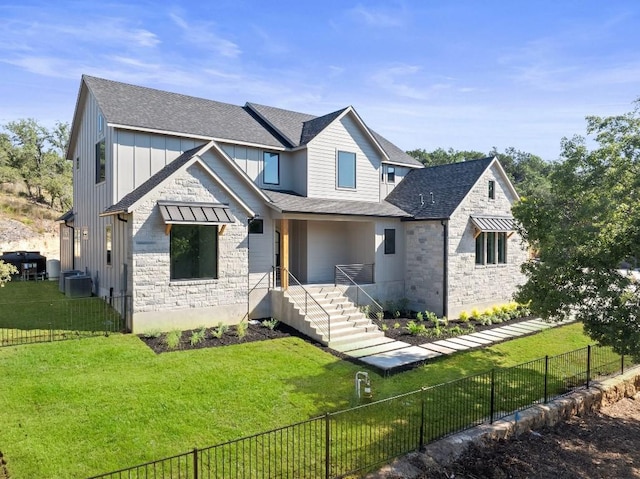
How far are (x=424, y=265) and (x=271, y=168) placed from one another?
8436 millimetres

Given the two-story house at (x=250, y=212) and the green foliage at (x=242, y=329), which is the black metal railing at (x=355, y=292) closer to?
the two-story house at (x=250, y=212)

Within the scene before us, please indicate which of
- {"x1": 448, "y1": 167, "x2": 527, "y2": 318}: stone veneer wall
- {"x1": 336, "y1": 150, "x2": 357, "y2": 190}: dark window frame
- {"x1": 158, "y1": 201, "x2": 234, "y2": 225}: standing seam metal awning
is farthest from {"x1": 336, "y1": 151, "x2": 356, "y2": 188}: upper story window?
{"x1": 158, "y1": 201, "x2": 234, "y2": 225}: standing seam metal awning

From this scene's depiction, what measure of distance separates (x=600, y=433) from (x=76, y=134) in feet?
80.5

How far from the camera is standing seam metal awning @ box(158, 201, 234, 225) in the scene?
13352 mm

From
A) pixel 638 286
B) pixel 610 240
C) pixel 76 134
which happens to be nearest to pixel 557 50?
pixel 610 240

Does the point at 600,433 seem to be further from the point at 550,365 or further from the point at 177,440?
the point at 177,440

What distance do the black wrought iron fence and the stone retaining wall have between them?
10.6 meters

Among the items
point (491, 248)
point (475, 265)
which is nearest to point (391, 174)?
point (491, 248)

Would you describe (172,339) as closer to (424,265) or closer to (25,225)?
(424,265)

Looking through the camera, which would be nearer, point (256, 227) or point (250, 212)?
point (250, 212)

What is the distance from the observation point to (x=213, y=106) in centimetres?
2052

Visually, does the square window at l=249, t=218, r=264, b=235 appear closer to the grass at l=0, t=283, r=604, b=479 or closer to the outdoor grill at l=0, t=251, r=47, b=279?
the grass at l=0, t=283, r=604, b=479

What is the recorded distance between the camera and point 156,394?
878cm

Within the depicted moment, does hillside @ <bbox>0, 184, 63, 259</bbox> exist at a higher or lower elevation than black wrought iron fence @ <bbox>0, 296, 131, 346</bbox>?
higher
